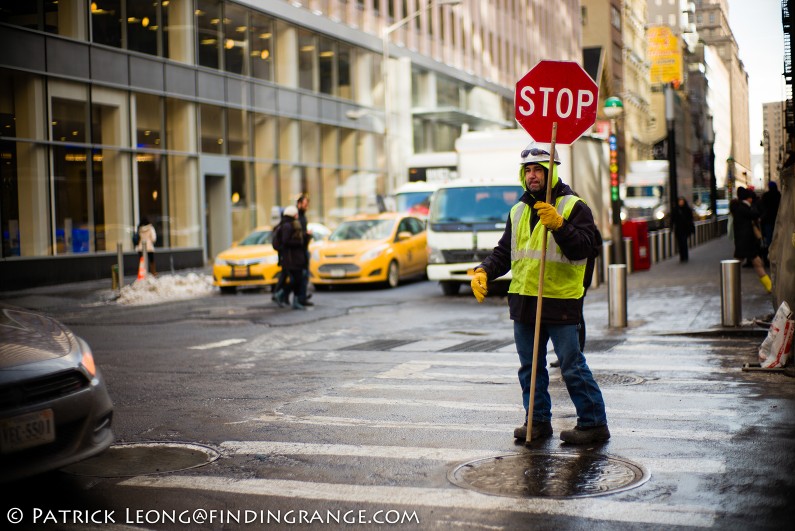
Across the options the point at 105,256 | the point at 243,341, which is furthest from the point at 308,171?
the point at 243,341

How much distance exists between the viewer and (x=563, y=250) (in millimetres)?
6914

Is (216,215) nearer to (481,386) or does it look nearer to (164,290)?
(164,290)

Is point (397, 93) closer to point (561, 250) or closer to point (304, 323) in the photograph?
point (304, 323)

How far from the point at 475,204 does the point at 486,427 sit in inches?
546

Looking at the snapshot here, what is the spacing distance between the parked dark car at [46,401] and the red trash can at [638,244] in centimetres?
2212

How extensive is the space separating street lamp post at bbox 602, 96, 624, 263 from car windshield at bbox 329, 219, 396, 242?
518cm

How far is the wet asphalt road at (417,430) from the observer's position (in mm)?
5484

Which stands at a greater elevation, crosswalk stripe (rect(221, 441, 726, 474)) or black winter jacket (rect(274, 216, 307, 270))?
black winter jacket (rect(274, 216, 307, 270))

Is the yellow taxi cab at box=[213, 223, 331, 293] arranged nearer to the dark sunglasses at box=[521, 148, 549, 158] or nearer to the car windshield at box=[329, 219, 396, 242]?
the car windshield at box=[329, 219, 396, 242]

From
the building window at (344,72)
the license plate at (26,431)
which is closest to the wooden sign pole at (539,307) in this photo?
the license plate at (26,431)

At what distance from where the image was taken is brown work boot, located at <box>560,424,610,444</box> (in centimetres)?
700

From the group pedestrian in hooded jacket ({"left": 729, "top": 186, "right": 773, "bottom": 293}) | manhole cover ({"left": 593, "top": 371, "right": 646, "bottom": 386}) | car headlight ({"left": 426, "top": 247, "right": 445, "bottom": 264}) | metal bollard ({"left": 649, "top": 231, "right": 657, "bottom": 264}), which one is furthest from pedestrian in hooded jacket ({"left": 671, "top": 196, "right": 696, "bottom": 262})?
manhole cover ({"left": 593, "top": 371, "right": 646, "bottom": 386})

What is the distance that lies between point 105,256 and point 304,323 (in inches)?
553

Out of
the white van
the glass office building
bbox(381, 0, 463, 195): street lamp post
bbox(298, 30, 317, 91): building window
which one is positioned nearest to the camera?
the white van
